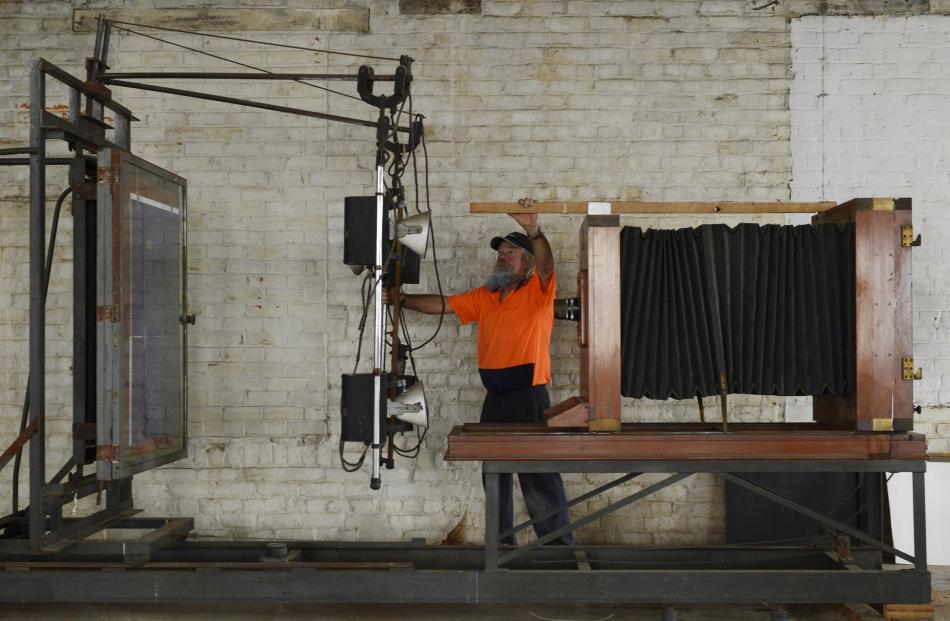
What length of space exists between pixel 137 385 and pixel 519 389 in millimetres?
1919

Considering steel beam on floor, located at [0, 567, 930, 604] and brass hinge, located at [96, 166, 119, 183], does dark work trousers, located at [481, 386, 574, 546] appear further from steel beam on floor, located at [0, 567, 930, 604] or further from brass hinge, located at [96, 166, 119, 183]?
brass hinge, located at [96, 166, 119, 183]

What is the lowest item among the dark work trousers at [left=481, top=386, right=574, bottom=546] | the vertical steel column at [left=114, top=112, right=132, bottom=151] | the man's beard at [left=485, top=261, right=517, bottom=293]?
the dark work trousers at [left=481, top=386, right=574, bottom=546]

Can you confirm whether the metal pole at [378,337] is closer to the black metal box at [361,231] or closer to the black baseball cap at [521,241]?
the black metal box at [361,231]

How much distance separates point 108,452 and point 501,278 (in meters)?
2.14

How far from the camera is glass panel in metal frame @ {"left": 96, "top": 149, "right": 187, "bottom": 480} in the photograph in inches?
136

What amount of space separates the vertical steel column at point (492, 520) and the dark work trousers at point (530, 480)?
2.62 ft

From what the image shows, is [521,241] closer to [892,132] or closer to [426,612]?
[426,612]

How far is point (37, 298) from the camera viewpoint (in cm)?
345

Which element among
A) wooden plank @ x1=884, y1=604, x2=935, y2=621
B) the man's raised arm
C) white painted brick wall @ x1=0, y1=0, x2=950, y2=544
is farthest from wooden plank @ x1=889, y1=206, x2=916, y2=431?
the man's raised arm

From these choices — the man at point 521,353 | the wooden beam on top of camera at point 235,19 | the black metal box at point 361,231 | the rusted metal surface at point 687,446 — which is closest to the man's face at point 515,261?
the man at point 521,353

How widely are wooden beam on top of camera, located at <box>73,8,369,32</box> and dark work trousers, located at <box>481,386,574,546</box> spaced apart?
2419 millimetres

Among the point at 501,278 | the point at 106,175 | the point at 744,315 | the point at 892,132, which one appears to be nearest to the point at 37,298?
the point at 106,175

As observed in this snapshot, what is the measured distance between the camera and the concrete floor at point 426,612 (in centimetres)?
379

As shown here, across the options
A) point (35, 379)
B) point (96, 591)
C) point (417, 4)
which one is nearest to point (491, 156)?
point (417, 4)
